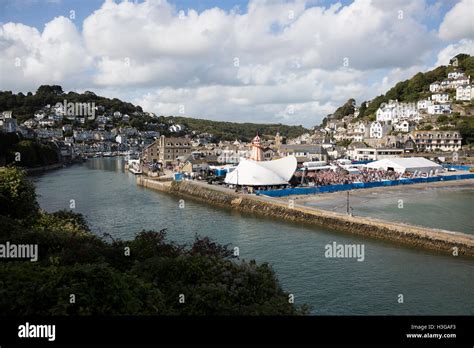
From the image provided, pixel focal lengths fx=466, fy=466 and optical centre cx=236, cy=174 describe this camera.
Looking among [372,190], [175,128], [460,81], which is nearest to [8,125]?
[372,190]

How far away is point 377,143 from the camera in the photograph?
51031 mm

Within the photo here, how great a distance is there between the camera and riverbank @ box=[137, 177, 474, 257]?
1333cm

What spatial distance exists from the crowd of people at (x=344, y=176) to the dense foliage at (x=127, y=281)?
1952 centimetres

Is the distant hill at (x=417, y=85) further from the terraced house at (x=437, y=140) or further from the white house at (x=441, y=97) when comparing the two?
the terraced house at (x=437, y=140)

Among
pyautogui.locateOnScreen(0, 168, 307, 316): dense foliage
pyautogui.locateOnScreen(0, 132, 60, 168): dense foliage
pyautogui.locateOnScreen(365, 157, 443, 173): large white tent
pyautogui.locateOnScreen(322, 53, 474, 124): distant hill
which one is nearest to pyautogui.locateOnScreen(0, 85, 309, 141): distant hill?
pyautogui.locateOnScreen(322, 53, 474, 124): distant hill

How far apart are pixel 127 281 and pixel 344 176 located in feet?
81.5

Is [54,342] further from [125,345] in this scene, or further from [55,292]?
[55,292]

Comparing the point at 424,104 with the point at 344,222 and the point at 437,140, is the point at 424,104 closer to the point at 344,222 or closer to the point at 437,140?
the point at 437,140

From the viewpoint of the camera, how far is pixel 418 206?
21016 mm

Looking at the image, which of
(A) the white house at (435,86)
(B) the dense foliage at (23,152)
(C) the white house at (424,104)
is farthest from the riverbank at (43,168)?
(A) the white house at (435,86)

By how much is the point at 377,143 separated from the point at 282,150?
510 inches

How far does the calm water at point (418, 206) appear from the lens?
1749 centimetres

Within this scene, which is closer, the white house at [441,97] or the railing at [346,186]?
the railing at [346,186]

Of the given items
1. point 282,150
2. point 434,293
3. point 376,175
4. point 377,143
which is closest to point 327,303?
point 434,293
